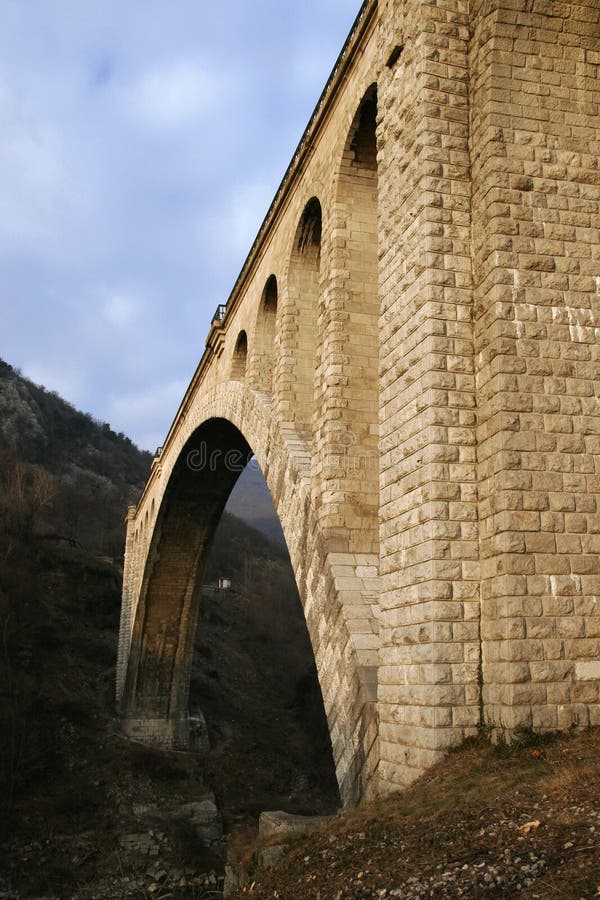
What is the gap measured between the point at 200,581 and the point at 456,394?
2238 cm

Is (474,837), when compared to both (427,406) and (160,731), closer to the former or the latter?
(427,406)

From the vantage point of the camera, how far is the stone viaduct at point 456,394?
20.1 ft

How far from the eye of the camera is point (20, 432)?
66750mm

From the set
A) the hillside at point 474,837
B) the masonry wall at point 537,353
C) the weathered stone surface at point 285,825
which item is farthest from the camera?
the weathered stone surface at point 285,825

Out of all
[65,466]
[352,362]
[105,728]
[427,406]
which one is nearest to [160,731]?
[105,728]

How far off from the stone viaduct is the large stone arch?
0.17 ft

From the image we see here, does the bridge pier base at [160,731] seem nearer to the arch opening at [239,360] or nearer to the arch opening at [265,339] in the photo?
the arch opening at [239,360]

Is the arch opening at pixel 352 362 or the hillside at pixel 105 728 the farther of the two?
the hillside at pixel 105 728

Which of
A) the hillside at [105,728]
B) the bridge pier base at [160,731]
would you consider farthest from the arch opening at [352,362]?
the bridge pier base at [160,731]

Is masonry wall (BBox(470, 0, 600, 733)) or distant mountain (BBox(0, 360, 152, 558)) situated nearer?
masonry wall (BBox(470, 0, 600, 733))

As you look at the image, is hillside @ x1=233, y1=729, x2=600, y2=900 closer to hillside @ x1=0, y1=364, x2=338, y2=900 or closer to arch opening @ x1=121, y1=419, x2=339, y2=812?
hillside @ x1=0, y1=364, x2=338, y2=900

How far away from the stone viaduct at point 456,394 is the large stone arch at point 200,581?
5 cm

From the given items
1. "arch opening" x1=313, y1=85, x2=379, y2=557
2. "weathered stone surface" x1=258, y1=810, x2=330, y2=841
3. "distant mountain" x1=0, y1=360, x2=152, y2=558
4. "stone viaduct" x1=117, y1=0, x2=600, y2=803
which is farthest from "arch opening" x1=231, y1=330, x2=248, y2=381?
"distant mountain" x1=0, y1=360, x2=152, y2=558

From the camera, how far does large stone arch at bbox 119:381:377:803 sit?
7.70m
